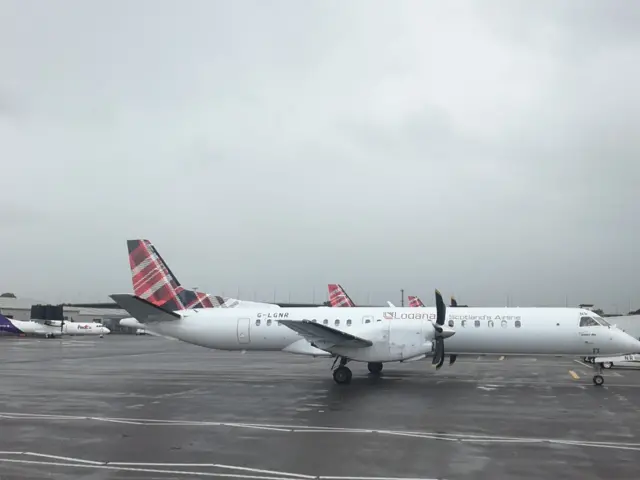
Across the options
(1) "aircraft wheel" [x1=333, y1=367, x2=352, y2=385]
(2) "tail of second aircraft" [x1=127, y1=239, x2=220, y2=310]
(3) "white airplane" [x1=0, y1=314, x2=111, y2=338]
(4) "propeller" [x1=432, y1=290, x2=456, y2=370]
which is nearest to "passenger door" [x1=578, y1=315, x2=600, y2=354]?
(4) "propeller" [x1=432, y1=290, x2=456, y2=370]

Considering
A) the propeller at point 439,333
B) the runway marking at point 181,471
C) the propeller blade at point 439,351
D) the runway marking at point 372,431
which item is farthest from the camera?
the propeller blade at point 439,351

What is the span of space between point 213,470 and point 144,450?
1.96 m

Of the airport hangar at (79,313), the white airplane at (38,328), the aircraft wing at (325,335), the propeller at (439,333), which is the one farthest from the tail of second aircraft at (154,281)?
the airport hangar at (79,313)

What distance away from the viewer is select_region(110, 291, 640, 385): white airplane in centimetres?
2030

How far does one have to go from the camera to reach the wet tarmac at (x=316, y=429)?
8406mm

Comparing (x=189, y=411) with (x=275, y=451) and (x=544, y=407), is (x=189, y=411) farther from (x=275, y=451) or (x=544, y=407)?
(x=544, y=407)

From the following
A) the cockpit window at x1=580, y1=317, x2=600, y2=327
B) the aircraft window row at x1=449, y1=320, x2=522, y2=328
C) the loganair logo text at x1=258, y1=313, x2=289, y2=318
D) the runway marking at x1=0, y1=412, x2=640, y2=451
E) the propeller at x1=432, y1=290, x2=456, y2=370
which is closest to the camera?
the runway marking at x1=0, y1=412, x2=640, y2=451

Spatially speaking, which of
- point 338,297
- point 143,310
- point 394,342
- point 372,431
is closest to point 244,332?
point 143,310

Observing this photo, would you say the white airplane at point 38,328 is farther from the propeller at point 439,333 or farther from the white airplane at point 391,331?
the propeller at point 439,333

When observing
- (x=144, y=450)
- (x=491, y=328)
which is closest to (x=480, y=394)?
(x=491, y=328)

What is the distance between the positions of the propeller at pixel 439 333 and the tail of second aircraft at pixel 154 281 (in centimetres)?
1150

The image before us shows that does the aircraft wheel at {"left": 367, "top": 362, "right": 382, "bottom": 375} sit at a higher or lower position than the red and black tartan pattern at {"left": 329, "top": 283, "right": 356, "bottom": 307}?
lower

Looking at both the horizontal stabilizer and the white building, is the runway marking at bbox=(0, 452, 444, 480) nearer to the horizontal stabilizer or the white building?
the horizontal stabilizer

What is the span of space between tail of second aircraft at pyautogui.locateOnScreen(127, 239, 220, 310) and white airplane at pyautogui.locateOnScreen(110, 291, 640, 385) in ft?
4.28
